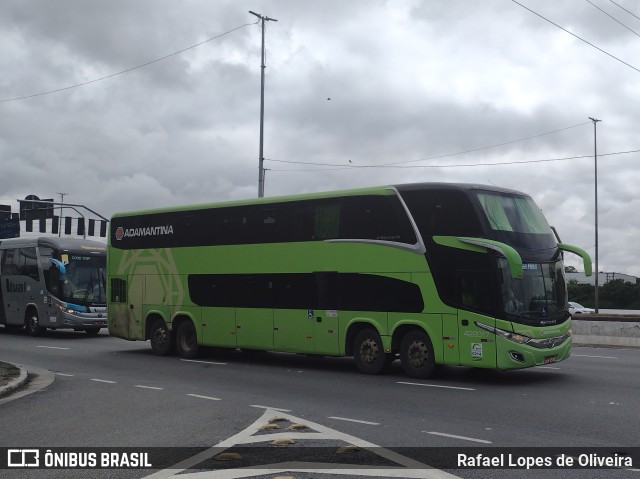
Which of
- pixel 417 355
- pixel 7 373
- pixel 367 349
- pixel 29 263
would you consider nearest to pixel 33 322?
pixel 29 263

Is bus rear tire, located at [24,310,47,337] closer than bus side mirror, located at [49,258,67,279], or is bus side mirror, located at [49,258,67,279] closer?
bus side mirror, located at [49,258,67,279]

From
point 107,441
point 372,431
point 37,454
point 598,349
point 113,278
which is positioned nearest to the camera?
point 37,454

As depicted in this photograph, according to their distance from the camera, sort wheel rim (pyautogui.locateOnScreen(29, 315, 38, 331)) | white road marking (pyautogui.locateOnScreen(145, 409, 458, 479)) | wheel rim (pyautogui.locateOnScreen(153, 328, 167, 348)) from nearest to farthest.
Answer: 1. white road marking (pyautogui.locateOnScreen(145, 409, 458, 479))
2. wheel rim (pyautogui.locateOnScreen(153, 328, 167, 348))
3. wheel rim (pyautogui.locateOnScreen(29, 315, 38, 331))

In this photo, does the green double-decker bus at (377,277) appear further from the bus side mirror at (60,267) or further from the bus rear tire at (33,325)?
the bus rear tire at (33,325)

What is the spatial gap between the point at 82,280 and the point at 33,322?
2.68m

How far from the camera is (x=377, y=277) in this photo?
1747cm

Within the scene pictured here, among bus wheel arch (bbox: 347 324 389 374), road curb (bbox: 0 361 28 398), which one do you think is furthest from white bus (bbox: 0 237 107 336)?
bus wheel arch (bbox: 347 324 389 374)

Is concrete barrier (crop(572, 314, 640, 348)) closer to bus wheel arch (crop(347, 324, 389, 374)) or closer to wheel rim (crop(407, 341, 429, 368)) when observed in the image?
bus wheel arch (crop(347, 324, 389, 374))

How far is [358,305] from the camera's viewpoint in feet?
58.7

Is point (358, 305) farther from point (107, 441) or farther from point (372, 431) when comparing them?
point (107, 441)

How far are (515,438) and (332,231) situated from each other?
8.70 meters

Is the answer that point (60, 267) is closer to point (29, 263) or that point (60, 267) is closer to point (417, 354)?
point (29, 263)

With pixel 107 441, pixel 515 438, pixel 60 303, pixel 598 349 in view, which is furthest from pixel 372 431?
pixel 60 303

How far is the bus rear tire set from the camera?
1213 inches
